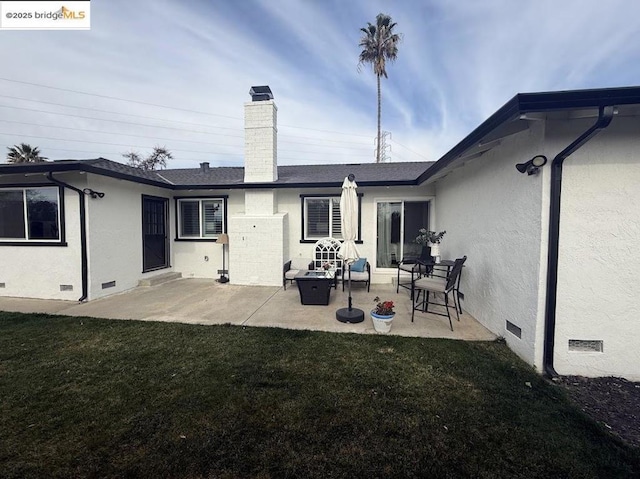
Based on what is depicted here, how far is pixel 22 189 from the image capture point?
252 inches

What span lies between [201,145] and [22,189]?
18277 mm

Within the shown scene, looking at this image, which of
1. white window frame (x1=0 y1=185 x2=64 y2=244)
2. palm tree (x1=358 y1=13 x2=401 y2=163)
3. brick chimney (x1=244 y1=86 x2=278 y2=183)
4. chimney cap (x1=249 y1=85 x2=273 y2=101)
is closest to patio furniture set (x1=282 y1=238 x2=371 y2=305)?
brick chimney (x1=244 y1=86 x2=278 y2=183)

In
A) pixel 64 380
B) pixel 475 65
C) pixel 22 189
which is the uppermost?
pixel 475 65

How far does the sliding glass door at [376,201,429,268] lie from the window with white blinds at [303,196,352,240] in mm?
1208

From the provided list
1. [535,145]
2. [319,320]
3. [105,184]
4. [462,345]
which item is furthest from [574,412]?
[105,184]

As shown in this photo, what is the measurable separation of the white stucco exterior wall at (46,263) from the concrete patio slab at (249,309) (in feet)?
0.94

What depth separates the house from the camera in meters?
3.12

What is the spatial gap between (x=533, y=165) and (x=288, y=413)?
363 centimetres

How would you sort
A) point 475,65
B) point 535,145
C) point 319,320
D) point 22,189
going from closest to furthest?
point 535,145 → point 319,320 → point 22,189 → point 475,65

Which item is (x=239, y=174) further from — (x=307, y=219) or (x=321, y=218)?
(x=321, y=218)

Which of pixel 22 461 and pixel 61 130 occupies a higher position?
pixel 61 130

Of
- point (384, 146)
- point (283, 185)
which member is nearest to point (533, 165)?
point (283, 185)

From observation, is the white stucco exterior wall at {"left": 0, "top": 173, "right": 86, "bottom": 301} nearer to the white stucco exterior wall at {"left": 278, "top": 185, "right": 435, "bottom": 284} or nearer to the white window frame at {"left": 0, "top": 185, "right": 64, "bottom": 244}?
the white window frame at {"left": 0, "top": 185, "right": 64, "bottom": 244}

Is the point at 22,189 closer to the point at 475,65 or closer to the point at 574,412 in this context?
the point at 574,412
